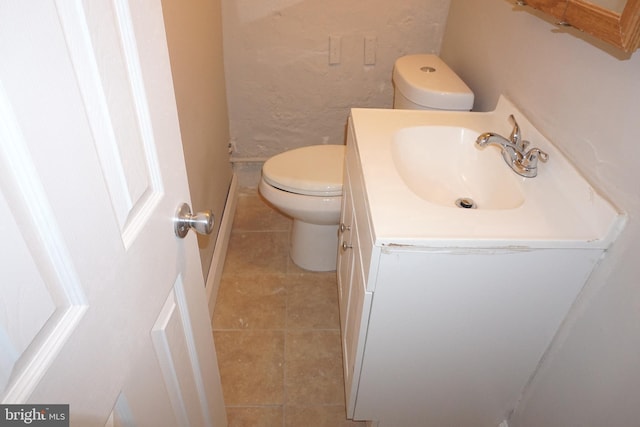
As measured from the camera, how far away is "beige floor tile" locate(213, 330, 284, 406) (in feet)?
4.67

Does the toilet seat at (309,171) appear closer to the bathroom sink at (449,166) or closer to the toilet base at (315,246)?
the toilet base at (315,246)

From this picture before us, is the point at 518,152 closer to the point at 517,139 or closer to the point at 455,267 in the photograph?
the point at 517,139

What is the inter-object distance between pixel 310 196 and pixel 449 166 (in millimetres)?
572

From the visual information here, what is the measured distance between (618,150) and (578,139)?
13cm

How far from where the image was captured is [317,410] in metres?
1.39

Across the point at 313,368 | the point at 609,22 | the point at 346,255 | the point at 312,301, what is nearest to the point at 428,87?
the point at 346,255

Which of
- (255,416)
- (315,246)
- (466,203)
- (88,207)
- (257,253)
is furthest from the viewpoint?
(257,253)

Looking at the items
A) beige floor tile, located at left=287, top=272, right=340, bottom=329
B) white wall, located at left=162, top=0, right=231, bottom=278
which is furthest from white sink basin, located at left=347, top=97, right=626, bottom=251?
beige floor tile, located at left=287, top=272, right=340, bottom=329

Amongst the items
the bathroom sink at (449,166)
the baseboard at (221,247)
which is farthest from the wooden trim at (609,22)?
the baseboard at (221,247)

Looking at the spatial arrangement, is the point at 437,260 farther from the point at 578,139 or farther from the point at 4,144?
the point at 4,144

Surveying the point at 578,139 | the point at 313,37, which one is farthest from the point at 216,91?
the point at 578,139

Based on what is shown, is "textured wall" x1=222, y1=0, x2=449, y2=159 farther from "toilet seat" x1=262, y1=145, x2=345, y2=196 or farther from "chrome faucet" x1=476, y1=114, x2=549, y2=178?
"chrome faucet" x1=476, y1=114, x2=549, y2=178

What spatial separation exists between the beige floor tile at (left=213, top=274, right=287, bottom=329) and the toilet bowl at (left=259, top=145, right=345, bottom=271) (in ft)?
0.61

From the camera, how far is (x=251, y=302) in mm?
1753
